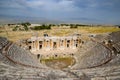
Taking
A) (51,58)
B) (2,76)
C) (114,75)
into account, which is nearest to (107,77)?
(114,75)

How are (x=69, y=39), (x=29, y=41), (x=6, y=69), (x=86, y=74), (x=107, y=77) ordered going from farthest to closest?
(x=69, y=39) → (x=29, y=41) → (x=6, y=69) → (x=86, y=74) → (x=107, y=77)

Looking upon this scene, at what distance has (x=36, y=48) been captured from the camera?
2447 inches

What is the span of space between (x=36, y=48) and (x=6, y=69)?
1482 inches

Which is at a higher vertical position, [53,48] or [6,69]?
[6,69]

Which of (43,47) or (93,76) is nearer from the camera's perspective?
(93,76)

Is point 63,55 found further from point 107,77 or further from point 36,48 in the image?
point 107,77

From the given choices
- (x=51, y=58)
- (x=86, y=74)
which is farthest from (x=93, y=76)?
(x=51, y=58)

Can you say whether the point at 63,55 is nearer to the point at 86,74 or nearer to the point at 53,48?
the point at 53,48

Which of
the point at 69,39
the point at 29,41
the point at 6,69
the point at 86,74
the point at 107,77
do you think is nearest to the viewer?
the point at 107,77

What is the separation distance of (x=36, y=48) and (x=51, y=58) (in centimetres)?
871

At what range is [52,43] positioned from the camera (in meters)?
64.1

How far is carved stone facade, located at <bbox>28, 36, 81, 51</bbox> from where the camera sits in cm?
6222

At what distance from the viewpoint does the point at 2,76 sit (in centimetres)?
2133

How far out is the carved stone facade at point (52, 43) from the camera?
62.2m
